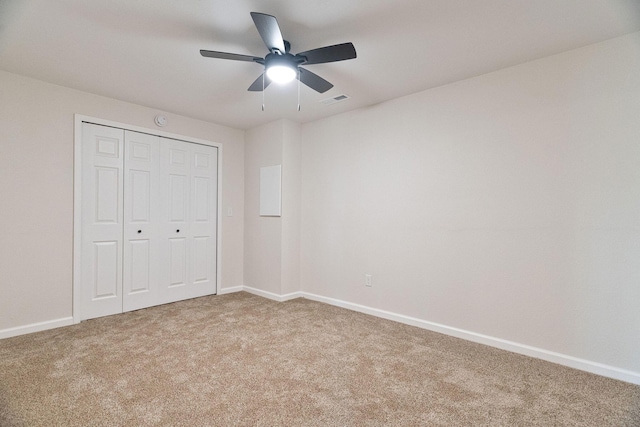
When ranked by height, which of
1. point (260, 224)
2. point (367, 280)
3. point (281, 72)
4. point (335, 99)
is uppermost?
point (335, 99)

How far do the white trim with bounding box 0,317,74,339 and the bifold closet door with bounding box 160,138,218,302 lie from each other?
99cm

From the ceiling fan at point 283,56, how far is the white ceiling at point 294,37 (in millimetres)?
188

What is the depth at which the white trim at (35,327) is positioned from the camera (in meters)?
2.83

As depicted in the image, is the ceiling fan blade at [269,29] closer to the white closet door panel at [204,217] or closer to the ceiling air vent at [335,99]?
the ceiling air vent at [335,99]

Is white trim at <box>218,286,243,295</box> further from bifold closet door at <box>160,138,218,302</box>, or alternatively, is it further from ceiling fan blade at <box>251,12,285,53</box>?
ceiling fan blade at <box>251,12,285,53</box>

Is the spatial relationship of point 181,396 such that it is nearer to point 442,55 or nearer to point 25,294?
point 25,294

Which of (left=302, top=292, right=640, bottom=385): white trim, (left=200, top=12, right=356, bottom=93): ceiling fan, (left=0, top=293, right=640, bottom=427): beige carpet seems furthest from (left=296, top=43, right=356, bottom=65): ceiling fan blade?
(left=302, top=292, right=640, bottom=385): white trim

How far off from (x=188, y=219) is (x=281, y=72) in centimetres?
268

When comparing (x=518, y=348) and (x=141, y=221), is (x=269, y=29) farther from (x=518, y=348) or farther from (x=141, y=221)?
(x=518, y=348)

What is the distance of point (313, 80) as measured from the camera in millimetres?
2471

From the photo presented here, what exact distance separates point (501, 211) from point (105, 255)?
162 inches

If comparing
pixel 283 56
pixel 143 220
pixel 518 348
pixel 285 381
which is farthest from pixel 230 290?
pixel 518 348

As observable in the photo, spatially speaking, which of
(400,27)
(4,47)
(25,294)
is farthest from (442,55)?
(25,294)

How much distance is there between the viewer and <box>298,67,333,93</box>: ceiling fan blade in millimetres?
2365
